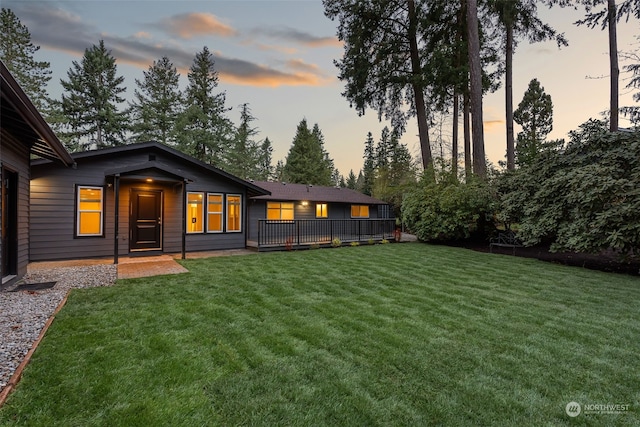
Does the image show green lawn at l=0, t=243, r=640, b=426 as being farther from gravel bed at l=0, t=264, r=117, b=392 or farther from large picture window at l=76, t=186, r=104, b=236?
large picture window at l=76, t=186, r=104, b=236

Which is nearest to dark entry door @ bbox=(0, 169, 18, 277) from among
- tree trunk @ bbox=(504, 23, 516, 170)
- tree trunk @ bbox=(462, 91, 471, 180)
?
tree trunk @ bbox=(504, 23, 516, 170)

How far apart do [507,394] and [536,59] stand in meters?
16.6

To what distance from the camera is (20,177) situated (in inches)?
215

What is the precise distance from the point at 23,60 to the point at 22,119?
74.2 ft

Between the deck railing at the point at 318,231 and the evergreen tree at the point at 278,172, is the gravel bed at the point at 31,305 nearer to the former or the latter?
the deck railing at the point at 318,231

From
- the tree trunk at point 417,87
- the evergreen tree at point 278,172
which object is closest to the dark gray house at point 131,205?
the tree trunk at point 417,87

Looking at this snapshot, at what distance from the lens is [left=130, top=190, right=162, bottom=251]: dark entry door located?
855 centimetres

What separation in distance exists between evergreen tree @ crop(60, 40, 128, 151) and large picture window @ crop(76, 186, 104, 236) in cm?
1690

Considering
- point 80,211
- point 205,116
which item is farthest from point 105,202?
point 205,116

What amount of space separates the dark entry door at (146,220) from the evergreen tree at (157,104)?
1555cm

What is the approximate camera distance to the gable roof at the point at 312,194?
15.0 m

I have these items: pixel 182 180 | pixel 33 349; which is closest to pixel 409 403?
pixel 33 349

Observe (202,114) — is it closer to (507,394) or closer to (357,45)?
(357,45)

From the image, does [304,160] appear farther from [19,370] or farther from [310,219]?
[19,370]
